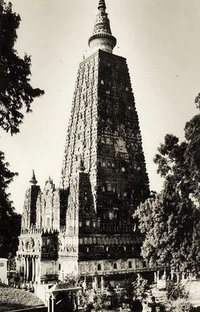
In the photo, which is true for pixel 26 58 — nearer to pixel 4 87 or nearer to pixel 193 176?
pixel 4 87

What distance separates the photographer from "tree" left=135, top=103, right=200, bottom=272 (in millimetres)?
24406

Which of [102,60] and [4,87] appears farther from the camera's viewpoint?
[102,60]

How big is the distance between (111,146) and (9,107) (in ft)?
105

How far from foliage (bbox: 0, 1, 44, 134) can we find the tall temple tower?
27.4 metres

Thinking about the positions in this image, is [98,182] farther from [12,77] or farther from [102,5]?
[12,77]

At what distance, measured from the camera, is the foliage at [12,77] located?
1359 cm

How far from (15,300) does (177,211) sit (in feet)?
39.8

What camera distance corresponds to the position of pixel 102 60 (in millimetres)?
48812

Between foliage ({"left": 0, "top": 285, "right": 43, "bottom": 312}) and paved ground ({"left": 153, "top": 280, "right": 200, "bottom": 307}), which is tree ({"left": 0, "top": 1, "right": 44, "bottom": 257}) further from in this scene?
paved ground ({"left": 153, "top": 280, "right": 200, "bottom": 307})

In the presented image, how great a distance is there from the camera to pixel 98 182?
141ft

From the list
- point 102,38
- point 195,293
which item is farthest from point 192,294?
point 102,38

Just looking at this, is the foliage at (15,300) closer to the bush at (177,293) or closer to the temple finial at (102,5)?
the bush at (177,293)

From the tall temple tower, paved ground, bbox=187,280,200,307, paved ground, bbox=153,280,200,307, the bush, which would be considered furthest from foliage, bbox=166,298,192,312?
the tall temple tower

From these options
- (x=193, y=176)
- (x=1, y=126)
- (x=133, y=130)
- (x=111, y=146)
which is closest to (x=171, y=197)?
(x=193, y=176)
